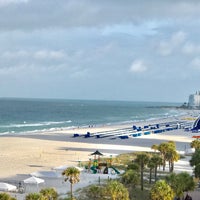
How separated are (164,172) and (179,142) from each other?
91.4 ft

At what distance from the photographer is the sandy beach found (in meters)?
39.8

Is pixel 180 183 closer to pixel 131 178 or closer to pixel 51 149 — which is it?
pixel 131 178

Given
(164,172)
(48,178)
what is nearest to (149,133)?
(164,172)

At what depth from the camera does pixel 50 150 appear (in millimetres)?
53219

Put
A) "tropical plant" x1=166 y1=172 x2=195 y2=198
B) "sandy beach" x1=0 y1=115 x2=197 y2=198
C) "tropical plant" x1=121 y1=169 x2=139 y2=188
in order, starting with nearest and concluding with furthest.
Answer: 1. "tropical plant" x1=166 y1=172 x2=195 y2=198
2. "tropical plant" x1=121 y1=169 x2=139 y2=188
3. "sandy beach" x1=0 y1=115 x2=197 y2=198

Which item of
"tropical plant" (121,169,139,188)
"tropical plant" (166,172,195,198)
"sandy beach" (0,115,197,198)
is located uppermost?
"tropical plant" (166,172,195,198)

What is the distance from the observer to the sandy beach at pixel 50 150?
3979 centimetres

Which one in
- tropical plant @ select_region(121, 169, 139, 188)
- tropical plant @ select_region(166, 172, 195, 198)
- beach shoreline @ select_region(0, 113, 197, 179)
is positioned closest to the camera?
tropical plant @ select_region(166, 172, 195, 198)

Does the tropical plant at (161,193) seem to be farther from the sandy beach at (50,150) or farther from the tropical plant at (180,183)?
the sandy beach at (50,150)

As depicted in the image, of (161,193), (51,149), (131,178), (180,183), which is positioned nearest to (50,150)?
(51,149)

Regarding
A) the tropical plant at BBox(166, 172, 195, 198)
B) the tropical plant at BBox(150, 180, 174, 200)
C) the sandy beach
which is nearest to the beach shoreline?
the sandy beach

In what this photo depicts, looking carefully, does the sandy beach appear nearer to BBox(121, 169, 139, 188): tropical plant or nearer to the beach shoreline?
the beach shoreline

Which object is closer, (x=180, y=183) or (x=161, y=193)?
(x=161, y=193)

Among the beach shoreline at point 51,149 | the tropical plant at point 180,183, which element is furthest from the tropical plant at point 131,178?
the beach shoreline at point 51,149
